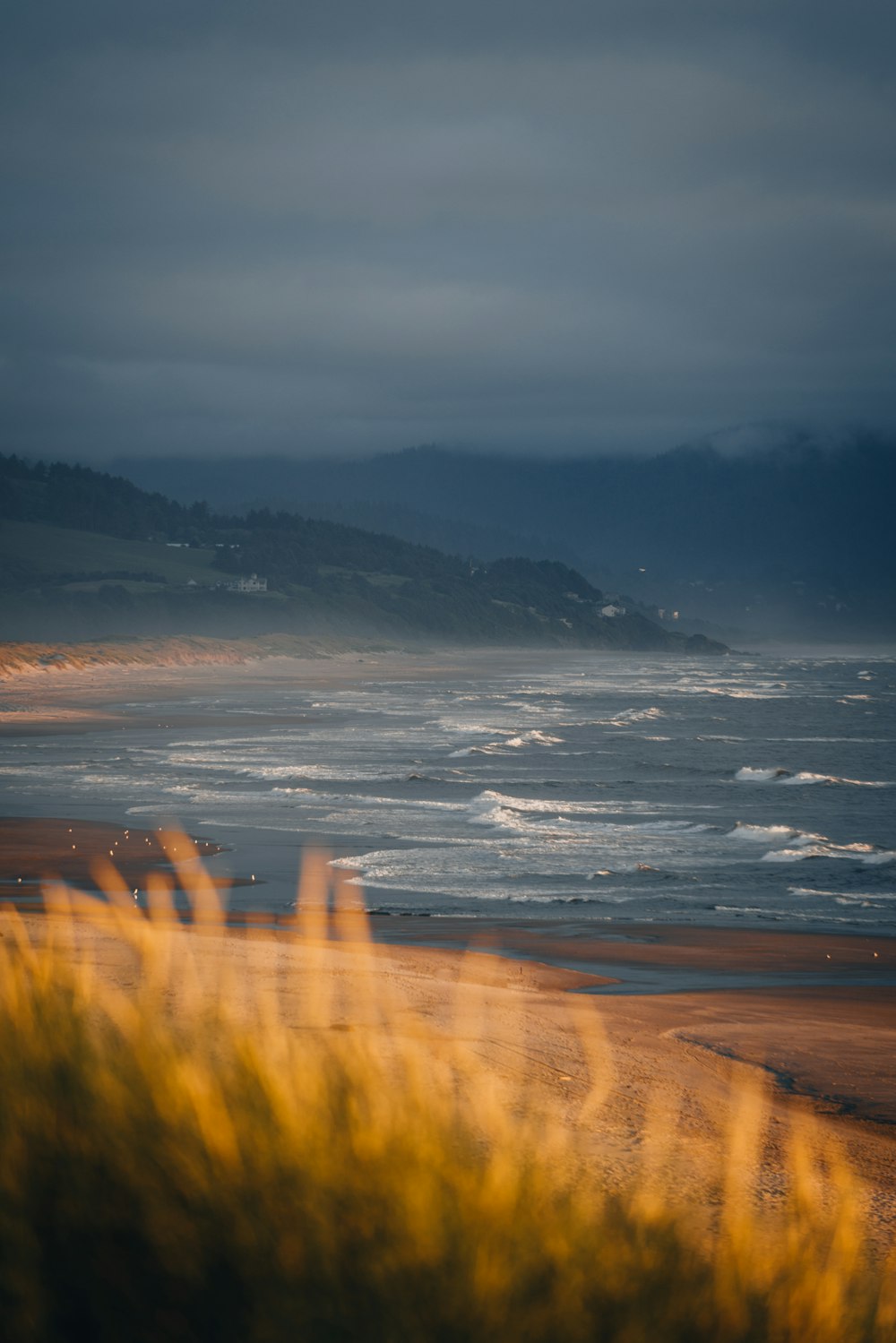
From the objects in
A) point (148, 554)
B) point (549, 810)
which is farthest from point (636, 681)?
point (148, 554)

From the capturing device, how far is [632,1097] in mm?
7230

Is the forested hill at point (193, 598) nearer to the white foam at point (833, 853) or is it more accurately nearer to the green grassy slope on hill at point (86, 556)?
the green grassy slope on hill at point (86, 556)

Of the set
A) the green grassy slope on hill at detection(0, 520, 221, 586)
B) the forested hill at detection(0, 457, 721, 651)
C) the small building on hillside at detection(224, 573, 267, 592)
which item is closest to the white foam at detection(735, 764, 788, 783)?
the forested hill at detection(0, 457, 721, 651)

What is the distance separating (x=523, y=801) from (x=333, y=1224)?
22652 mm

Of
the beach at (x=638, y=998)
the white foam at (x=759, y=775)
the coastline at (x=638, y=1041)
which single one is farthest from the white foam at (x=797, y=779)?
the coastline at (x=638, y=1041)

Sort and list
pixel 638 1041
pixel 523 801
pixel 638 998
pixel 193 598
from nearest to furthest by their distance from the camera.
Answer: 1. pixel 638 1041
2. pixel 638 998
3. pixel 523 801
4. pixel 193 598

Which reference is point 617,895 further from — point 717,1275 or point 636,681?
point 636,681

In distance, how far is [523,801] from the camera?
2664cm

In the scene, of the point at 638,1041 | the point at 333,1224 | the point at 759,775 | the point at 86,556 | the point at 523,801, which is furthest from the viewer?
the point at 86,556

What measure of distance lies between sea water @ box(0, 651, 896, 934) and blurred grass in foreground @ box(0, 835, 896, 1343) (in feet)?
34.1

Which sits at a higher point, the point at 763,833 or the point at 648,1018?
the point at 648,1018

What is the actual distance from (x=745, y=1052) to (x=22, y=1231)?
6.40 metres

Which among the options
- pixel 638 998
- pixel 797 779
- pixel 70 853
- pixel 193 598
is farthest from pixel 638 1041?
pixel 193 598

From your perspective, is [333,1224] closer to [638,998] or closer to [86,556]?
[638,998]
